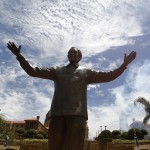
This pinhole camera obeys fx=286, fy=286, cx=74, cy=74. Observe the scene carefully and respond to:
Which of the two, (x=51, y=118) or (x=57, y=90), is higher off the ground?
(x=57, y=90)

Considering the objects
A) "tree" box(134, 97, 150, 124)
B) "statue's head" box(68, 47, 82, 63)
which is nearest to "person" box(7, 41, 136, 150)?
"statue's head" box(68, 47, 82, 63)

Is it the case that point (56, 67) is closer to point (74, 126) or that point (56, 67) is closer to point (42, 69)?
point (42, 69)

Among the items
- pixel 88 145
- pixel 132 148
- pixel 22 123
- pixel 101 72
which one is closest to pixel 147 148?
pixel 132 148

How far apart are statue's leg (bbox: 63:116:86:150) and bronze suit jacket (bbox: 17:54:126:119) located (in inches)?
3.7

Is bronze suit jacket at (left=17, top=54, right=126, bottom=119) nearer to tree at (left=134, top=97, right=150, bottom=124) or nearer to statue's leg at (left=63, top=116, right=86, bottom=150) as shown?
statue's leg at (left=63, top=116, right=86, bottom=150)

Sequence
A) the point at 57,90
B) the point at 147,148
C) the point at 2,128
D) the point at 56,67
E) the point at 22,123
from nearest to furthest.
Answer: the point at 57,90 → the point at 56,67 → the point at 147,148 → the point at 2,128 → the point at 22,123

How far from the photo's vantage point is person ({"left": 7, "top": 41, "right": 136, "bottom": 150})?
12.5 feet

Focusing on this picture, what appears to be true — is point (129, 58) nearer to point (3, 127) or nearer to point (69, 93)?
point (69, 93)

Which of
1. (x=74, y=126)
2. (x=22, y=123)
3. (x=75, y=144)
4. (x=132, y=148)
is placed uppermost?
(x=22, y=123)

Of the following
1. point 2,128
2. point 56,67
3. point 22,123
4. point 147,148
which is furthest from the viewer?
point 22,123

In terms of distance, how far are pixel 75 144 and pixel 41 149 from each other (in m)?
29.2

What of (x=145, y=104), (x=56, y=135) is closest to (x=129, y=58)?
(x=56, y=135)

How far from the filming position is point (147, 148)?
29.9m

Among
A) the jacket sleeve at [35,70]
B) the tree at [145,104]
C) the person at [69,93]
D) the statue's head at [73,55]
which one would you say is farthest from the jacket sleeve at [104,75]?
the tree at [145,104]
